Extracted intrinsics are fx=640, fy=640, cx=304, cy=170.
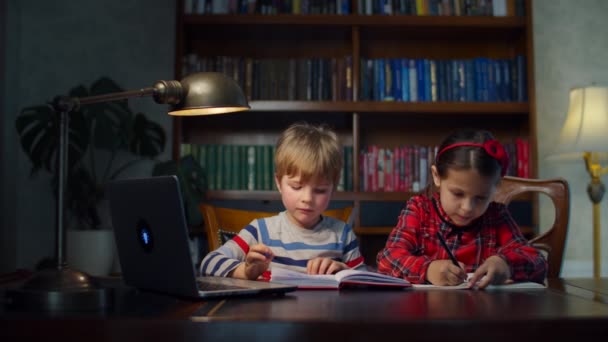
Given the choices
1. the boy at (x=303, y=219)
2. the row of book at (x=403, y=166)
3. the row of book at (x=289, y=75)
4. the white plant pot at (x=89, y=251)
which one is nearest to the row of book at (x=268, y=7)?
the row of book at (x=289, y=75)

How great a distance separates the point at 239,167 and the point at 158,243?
7.14 feet

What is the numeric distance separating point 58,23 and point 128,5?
38cm

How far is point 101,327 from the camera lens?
28.0 inches

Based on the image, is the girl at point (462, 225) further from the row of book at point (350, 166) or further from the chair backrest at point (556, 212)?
the row of book at point (350, 166)

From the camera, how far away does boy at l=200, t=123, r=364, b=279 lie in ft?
5.12

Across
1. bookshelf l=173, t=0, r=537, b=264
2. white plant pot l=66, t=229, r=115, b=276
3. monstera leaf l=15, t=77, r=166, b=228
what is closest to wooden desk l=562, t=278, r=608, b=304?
bookshelf l=173, t=0, r=537, b=264

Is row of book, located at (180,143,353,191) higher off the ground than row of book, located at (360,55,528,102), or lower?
lower

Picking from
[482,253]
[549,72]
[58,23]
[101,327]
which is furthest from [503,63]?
[101,327]

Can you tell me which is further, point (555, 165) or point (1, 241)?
point (555, 165)

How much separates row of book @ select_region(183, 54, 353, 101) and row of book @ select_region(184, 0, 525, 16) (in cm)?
24

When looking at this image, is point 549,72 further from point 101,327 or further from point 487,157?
point 101,327

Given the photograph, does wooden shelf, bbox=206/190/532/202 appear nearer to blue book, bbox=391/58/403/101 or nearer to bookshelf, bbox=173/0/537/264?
bookshelf, bbox=173/0/537/264

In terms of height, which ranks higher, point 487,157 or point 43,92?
point 43,92

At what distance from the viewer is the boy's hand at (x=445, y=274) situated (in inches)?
46.9
